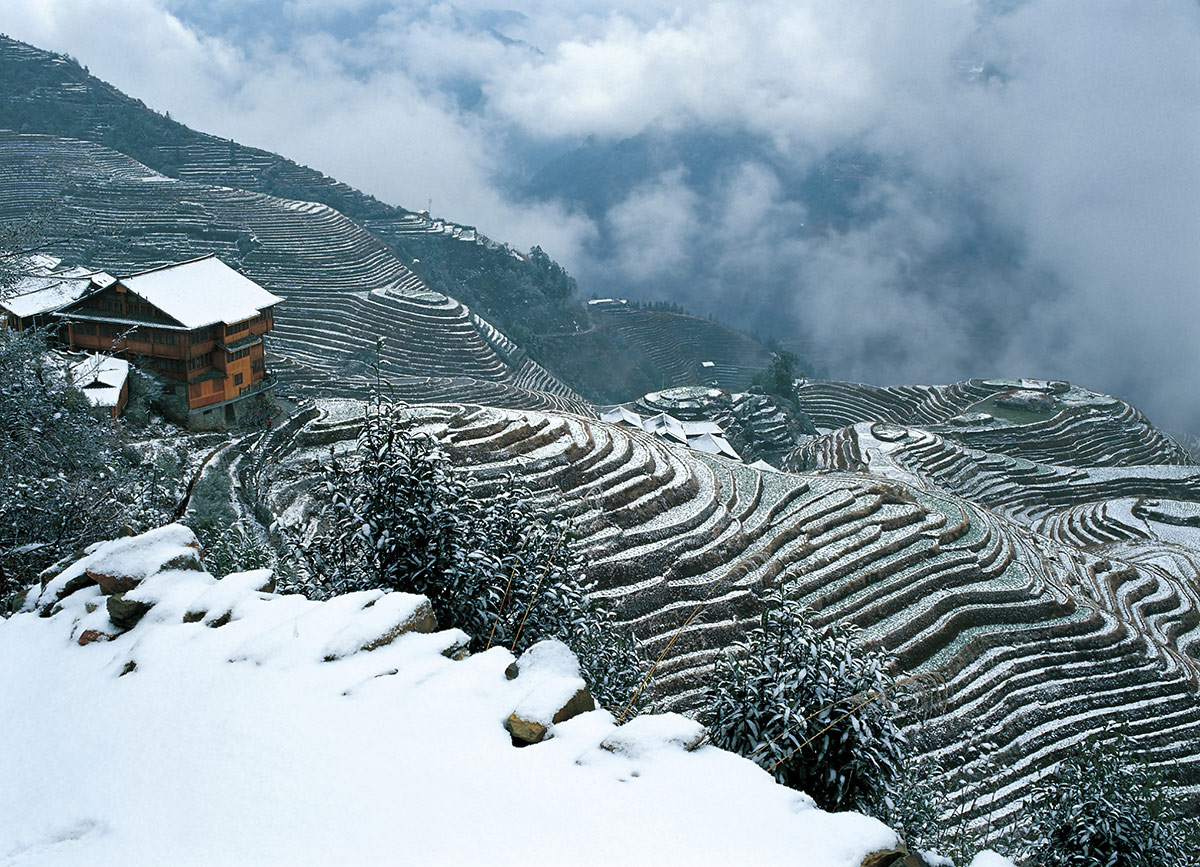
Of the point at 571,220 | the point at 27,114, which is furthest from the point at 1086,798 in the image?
the point at 571,220

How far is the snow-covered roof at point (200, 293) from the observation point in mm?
21734

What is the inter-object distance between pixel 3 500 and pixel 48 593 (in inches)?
129

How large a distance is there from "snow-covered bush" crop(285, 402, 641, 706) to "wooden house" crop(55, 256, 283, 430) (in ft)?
54.4

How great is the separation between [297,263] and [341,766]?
155 ft

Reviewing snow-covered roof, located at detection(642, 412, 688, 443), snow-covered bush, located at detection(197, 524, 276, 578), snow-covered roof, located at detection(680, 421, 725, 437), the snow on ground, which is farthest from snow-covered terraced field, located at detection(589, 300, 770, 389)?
the snow on ground

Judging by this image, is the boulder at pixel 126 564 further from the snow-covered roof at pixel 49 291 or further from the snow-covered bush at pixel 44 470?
the snow-covered roof at pixel 49 291

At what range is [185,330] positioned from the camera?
21.5 meters

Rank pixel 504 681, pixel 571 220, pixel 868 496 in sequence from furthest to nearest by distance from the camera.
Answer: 1. pixel 571 220
2. pixel 868 496
3. pixel 504 681

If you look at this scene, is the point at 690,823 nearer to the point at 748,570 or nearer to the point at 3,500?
the point at 3,500

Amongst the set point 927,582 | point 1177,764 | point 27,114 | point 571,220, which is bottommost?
point 1177,764

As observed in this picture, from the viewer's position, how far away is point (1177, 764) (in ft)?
48.8

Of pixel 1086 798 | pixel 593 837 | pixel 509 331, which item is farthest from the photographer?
pixel 509 331

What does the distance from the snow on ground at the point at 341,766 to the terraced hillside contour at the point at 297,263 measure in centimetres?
2958

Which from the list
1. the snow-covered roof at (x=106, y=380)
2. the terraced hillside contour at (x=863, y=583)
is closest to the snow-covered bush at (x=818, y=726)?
the terraced hillside contour at (x=863, y=583)
